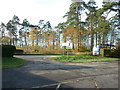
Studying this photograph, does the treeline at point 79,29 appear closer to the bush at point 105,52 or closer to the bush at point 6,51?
the bush at point 105,52

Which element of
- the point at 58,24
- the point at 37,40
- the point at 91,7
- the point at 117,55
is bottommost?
the point at 117,55

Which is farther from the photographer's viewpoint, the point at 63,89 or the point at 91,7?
the point at 91,7

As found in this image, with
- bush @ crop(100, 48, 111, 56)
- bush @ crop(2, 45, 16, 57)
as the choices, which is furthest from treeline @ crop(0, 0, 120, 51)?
bush @ crop(2, 45, 16, 57)

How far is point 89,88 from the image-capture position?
5.03 m

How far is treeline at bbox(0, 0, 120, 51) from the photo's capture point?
23.1m

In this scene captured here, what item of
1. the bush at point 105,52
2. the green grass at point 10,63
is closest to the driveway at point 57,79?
the green grass at point 10,63

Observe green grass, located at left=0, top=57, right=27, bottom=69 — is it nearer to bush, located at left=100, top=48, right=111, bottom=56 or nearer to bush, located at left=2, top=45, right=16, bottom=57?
bush, located at left=2, top=45, right=16, bottom=57

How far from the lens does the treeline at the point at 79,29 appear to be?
23078 mm

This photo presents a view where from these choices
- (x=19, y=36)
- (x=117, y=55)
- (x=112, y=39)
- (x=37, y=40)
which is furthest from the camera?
(x=19, y=36)

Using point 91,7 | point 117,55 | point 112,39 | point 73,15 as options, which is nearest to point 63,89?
point 117,55

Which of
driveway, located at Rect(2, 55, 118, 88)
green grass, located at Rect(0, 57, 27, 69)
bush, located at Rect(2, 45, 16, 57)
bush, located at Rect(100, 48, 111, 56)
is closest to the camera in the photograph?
driveway, located at Rect(2, 55, 118, 88)

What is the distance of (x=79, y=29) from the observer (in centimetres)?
3441

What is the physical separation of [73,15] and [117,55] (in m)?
18.9

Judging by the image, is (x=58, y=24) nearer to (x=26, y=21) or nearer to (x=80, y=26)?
(x=80, y=26)
